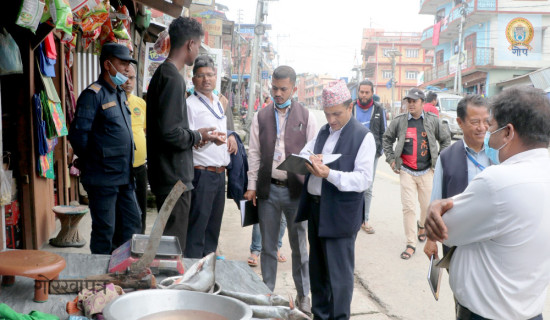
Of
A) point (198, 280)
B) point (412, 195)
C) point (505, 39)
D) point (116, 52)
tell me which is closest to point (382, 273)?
point (412, 195)

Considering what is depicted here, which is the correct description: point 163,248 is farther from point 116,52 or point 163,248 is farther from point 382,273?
point 382,273

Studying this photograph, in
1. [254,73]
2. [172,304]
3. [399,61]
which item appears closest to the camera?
[172,304]

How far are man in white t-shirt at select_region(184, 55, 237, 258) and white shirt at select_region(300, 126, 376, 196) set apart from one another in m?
0.90

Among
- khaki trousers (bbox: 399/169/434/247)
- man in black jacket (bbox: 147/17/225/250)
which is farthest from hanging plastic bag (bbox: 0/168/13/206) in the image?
khaki trousers (bbox: 399/169/434/247)

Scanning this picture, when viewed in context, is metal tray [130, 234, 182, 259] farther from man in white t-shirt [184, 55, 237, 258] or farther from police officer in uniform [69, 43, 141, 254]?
man in white t-shirt [184, 55, 237, 258]

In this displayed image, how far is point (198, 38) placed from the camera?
156 inches

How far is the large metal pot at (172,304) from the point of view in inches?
64.2

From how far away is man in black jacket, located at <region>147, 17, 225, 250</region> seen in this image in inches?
144

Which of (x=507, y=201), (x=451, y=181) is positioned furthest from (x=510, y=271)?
(x=451, y=181)

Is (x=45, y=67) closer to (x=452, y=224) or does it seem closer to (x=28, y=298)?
(x=28, y=298)

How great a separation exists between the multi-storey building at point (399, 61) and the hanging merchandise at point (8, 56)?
6085cm

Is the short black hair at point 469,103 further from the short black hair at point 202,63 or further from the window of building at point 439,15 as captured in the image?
the window of building at point 439,15

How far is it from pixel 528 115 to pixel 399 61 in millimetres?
64047

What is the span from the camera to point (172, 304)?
1760mm
